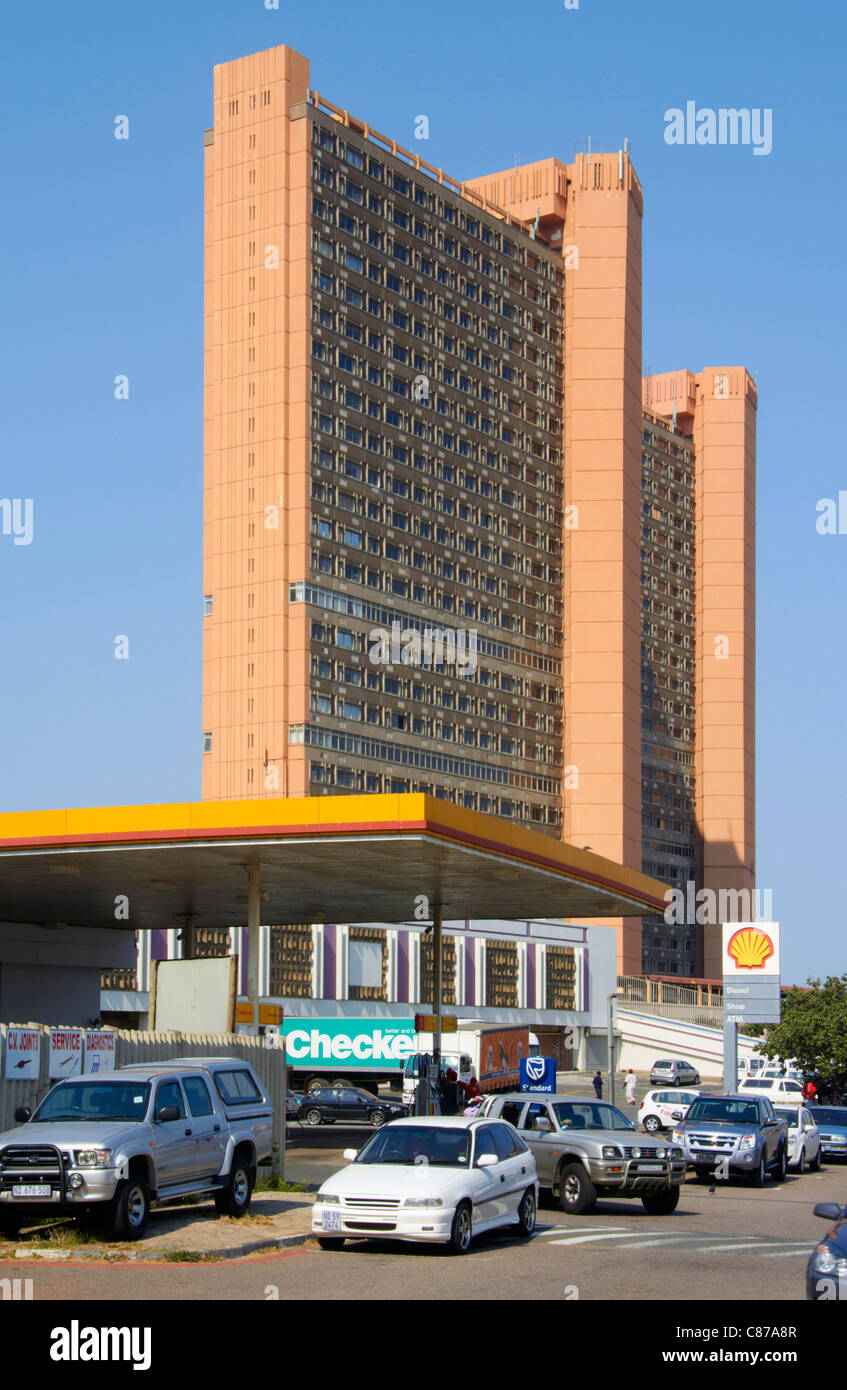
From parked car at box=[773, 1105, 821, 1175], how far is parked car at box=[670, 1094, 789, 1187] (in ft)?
10.0

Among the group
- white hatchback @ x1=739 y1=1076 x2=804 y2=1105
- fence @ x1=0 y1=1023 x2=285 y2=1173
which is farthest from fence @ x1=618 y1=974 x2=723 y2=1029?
fence @ x1=0 y1=1023 x2=285 y2=1173

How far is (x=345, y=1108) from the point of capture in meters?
49.3

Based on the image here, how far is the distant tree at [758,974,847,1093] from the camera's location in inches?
2405

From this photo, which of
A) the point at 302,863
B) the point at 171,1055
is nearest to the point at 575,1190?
the point at 171,1055

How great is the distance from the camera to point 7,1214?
16.8 meters

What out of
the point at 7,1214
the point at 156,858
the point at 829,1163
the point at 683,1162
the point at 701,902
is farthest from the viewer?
the point at 701,902

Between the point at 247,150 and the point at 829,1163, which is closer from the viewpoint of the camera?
the point at 829,1163

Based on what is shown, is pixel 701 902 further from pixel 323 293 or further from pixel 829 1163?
pixel 829 1163

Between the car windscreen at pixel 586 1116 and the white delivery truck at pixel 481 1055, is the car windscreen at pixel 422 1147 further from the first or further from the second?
the white delivery truck at pixel 481 1055

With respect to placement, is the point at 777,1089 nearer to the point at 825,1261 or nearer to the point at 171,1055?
the point at 171,1055

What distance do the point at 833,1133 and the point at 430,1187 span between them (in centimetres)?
2493

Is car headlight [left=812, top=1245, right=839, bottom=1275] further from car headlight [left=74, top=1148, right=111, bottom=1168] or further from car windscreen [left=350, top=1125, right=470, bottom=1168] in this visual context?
car headlight [left=74, top=1148, right=111, bottom=1168]

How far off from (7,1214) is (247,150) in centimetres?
9861
